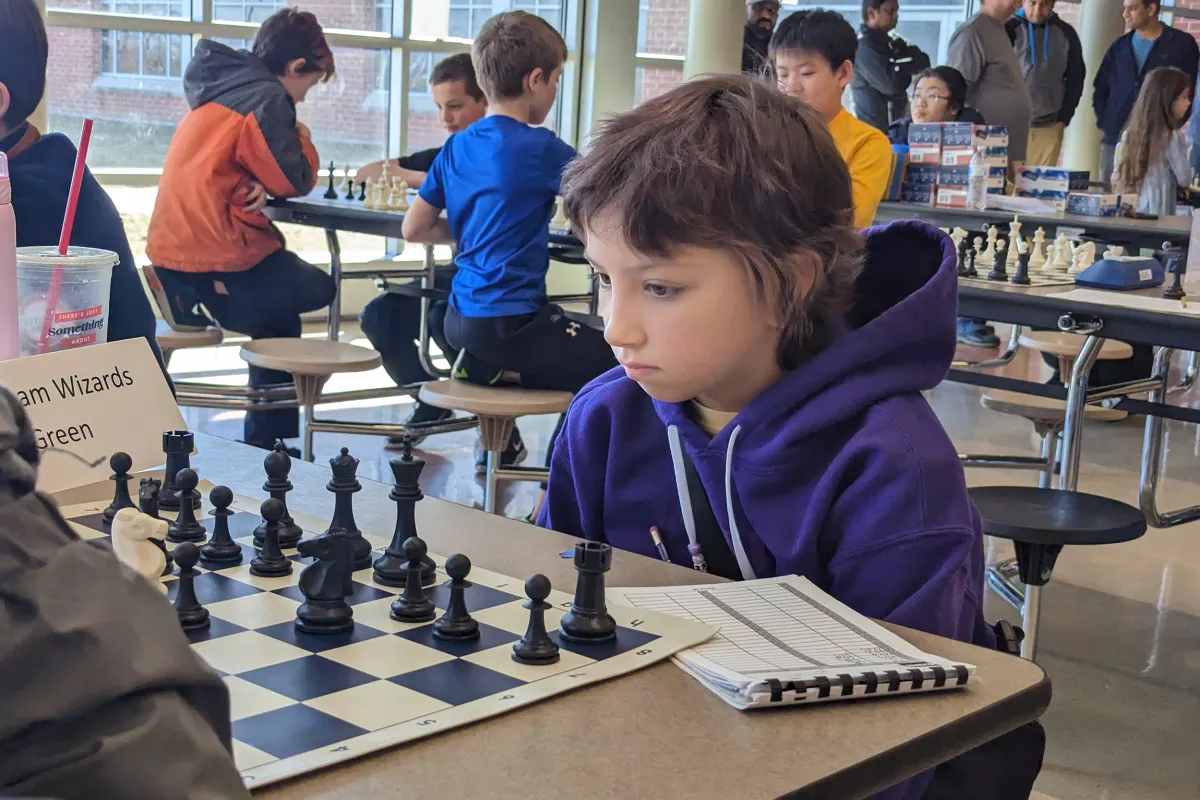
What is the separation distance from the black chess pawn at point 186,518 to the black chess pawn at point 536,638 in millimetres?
328

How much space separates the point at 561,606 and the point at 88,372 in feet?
1.71

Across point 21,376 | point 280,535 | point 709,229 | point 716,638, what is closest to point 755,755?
point 716,638

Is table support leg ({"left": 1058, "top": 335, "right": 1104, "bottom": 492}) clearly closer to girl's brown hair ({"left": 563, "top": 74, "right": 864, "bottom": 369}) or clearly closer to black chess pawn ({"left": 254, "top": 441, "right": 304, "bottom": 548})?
girl's brown hair ({"left": 563, "top": 74, "right": 864, "bottom": 369})

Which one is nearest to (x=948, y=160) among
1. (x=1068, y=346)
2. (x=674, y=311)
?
(x=1068, y=346)

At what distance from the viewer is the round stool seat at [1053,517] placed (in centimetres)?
216

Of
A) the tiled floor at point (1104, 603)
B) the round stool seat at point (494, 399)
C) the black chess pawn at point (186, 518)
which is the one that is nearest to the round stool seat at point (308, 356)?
the round stool seat at point (494, 399)

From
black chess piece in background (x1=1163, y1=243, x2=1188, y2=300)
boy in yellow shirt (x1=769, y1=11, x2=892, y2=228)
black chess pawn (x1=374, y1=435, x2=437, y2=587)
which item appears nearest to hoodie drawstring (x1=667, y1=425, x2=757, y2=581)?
black chess pawn (x1=374, y1=435, x2=437, y2=587)

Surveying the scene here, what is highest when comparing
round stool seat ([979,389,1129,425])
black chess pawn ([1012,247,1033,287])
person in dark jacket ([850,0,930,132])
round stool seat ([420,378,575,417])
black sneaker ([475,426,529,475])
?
person in dark jacket ([850,0,930,132])

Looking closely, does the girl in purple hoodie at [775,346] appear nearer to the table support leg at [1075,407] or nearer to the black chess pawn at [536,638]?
the black chess pawn at [536,638]

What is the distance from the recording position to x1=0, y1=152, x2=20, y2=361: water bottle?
1.12 meters

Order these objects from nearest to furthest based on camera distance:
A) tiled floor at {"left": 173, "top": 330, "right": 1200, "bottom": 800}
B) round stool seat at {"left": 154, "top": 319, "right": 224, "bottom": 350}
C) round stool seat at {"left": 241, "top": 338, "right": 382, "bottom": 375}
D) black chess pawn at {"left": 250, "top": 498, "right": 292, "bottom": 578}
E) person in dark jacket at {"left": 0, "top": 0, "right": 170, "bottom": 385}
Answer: black chess pawn at {"left": 250, "top": 498, "right": 292, "bottom": 578} < person in dark jacket at {"left": 0, "top": 0, "right": 170, "bottom": 385} < tiled floor at {"left": 173, "top": 330, "right": 1200, "bottom": 800} < round stool seat at {"left": 241, "top": 338, "right": 382, "bottom": 375} < round stool seat at {"left": 154, "top": 319, "right": 224, "bottom": 350}

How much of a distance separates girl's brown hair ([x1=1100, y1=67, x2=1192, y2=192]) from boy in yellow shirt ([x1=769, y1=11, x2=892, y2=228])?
8.60 ft

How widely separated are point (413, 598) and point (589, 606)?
0.39 ft

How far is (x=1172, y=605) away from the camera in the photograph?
3293 millimetres
